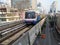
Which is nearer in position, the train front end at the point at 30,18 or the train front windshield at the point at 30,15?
the train front end at the point at 30,18

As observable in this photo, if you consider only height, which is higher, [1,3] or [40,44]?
[1,3]

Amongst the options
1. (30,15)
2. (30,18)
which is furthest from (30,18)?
(30,15)

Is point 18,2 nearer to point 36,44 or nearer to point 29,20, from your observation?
point 29,20

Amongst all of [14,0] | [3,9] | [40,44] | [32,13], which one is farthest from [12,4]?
[40,44]

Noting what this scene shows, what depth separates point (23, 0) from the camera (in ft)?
232

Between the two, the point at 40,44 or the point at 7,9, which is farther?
the point at 7,9

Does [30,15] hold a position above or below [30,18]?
above

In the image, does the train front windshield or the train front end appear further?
the train front windshield

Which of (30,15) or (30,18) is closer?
(30,18)

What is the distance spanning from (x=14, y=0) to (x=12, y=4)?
2177 millimetres

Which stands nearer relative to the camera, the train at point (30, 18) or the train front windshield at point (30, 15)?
the train at point (30, 18)

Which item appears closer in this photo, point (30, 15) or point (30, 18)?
point (30, 18)

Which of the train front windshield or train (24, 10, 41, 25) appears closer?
train (24, 10, 41, 25)

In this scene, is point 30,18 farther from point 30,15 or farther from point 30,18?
point 30,15
